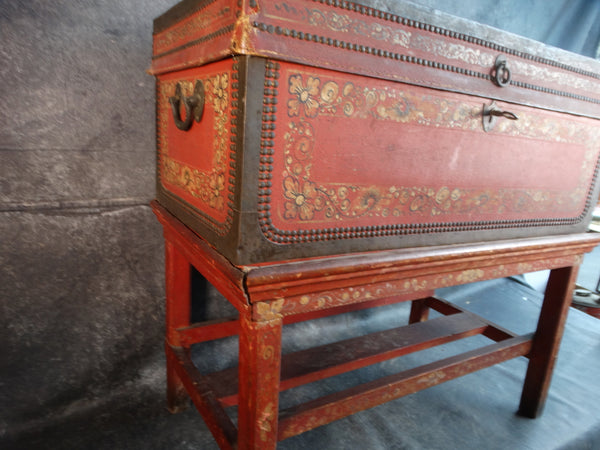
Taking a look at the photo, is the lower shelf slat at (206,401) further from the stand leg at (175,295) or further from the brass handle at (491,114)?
the brass handle at (491,114)

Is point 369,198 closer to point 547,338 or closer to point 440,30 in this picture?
point 440,30

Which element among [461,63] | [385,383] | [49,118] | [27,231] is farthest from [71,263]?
[461,63]

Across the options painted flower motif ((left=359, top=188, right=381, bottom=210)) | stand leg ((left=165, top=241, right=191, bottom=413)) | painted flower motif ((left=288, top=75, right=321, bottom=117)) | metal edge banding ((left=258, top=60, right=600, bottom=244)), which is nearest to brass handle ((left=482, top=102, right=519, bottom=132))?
metal edge banding ((left=258, top=60, right=600, bottom=244))

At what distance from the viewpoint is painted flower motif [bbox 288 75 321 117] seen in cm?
93

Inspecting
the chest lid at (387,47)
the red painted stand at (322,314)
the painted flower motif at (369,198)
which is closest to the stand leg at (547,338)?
the red painted stand at (322,314)

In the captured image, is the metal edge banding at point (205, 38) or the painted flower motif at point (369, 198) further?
the painted flower motif at point (369, 198)

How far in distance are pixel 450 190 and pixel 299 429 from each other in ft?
2.95

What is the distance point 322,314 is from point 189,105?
1.38 m

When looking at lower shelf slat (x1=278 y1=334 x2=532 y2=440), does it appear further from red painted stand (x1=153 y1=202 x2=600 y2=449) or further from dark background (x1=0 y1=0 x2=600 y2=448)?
dark background (x1=0 y1=0 x2=600 y2=448)

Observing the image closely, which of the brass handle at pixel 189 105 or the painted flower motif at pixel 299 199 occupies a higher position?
the brass handle at pixel 189 105

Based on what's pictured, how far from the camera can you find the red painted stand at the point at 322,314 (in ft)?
3.41

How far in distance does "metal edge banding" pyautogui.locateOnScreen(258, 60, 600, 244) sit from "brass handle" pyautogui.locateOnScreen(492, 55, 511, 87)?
450 millimetres

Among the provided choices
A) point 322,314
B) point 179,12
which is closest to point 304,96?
point 179,12

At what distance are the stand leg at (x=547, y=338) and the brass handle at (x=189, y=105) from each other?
1.66 m
